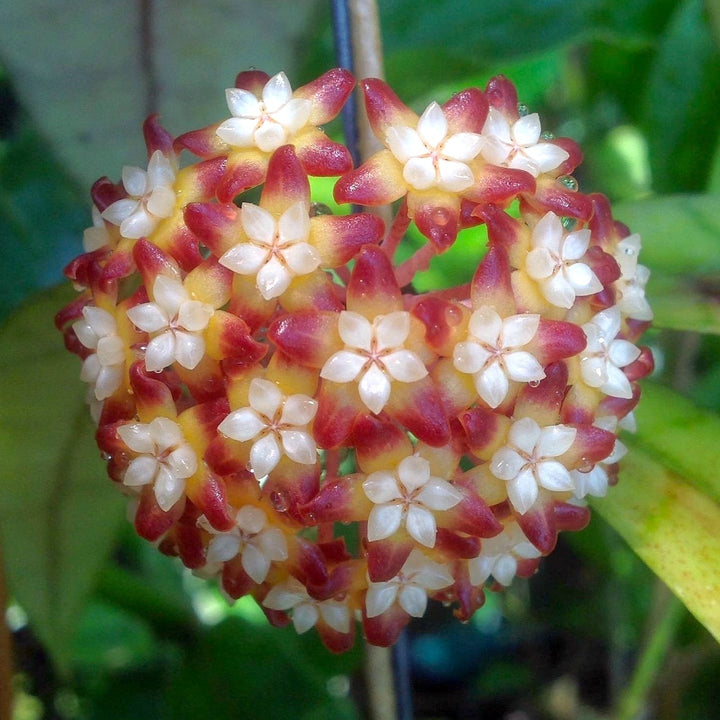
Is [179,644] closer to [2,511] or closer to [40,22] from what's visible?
[2,511]

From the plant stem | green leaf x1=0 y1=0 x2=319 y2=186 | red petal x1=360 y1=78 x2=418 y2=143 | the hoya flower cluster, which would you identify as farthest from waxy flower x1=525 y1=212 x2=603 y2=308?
the plant stem

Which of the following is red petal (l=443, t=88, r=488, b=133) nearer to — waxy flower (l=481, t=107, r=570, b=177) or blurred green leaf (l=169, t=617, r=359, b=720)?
waxy flower (l=481, t=107, r=570, b=177)

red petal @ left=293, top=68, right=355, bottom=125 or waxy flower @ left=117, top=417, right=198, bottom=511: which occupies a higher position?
red petal @ left=293, top=68, right=355, bottom=125

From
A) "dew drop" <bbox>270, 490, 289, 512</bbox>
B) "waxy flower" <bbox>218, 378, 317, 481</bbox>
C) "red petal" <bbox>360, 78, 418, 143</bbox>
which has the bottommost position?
"dew drop" <bbox>270, 490, 289, 512</bbox>

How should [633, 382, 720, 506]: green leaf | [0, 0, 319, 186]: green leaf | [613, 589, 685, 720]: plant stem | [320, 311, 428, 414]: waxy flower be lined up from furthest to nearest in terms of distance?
[613, 589, 685, 720]: plant stem
[0, 0, 319, 186]: green leaf
[633, 382, 720, 506]: green leaf
[320, 311, 428, 414]: waxy flower

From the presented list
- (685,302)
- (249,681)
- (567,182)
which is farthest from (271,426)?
(249,681)

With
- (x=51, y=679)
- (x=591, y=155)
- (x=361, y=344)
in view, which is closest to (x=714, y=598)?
(x=361, y=344)

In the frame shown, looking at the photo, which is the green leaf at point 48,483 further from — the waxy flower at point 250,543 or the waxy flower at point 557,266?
the waxy flower at point 557,266

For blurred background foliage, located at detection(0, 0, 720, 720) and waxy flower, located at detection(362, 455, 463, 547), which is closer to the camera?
waxy flower, located at detection(362, 455, 463, 547)

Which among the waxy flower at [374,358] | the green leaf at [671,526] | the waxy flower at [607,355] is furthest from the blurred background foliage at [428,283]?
the waxy flower at [374,358]
